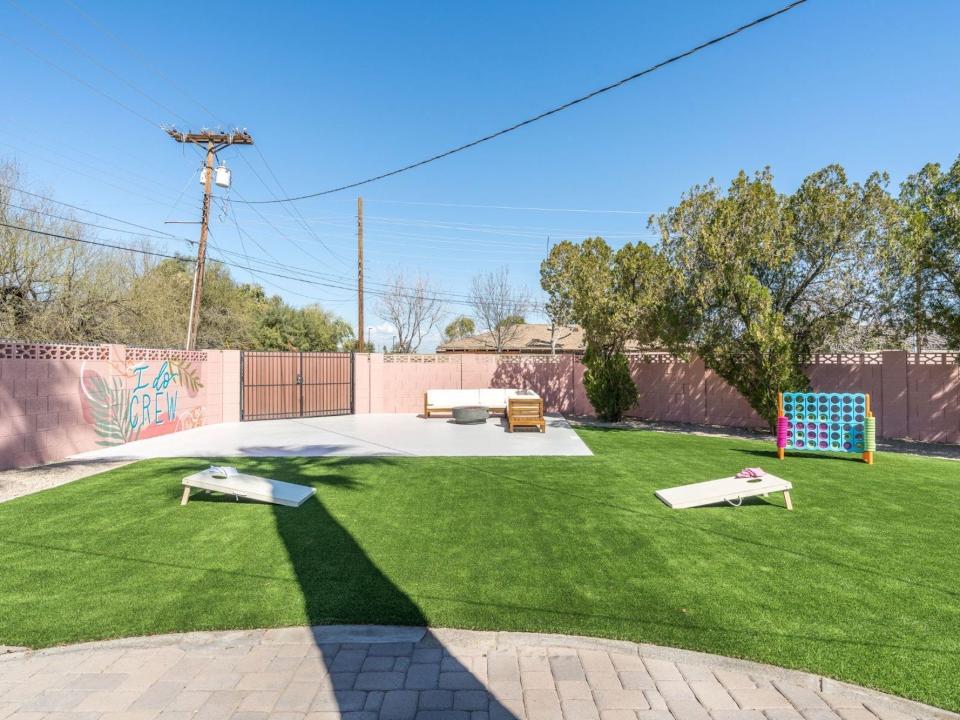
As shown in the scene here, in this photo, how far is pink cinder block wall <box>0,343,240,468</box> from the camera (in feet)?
27.1

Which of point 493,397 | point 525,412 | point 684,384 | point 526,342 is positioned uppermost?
point 526,342

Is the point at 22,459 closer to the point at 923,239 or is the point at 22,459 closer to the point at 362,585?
the point at 362,585

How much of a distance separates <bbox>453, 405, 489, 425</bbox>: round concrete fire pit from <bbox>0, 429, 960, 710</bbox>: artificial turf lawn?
7264 mm

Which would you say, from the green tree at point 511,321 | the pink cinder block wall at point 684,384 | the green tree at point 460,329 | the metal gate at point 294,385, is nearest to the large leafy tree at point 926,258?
the pink cinder block wall at point 684,384

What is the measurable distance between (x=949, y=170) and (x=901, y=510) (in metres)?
8.32

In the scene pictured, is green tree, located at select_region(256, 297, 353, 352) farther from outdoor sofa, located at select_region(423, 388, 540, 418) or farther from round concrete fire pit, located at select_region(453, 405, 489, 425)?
round concrete fire pit, located at select_region(453, 405, 489, 425)

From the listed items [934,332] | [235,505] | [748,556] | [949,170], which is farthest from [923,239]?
[235,505]

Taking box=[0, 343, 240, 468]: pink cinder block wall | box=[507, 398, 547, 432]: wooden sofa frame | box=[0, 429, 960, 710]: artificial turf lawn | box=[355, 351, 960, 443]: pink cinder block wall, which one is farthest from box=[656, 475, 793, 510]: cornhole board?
box=[0, 343, 240, 468]: pink cinder block wall

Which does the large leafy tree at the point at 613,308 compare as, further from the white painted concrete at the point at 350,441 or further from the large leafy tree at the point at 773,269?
the white painted concrete at the point at 350,441

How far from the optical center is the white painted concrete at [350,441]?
9.89 metres

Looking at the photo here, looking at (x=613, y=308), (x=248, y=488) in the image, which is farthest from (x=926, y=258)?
(x=248, y=488)

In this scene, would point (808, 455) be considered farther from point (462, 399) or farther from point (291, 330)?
point (291, 330)

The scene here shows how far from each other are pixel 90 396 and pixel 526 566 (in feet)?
32.3

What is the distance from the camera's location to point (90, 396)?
9836 mm
